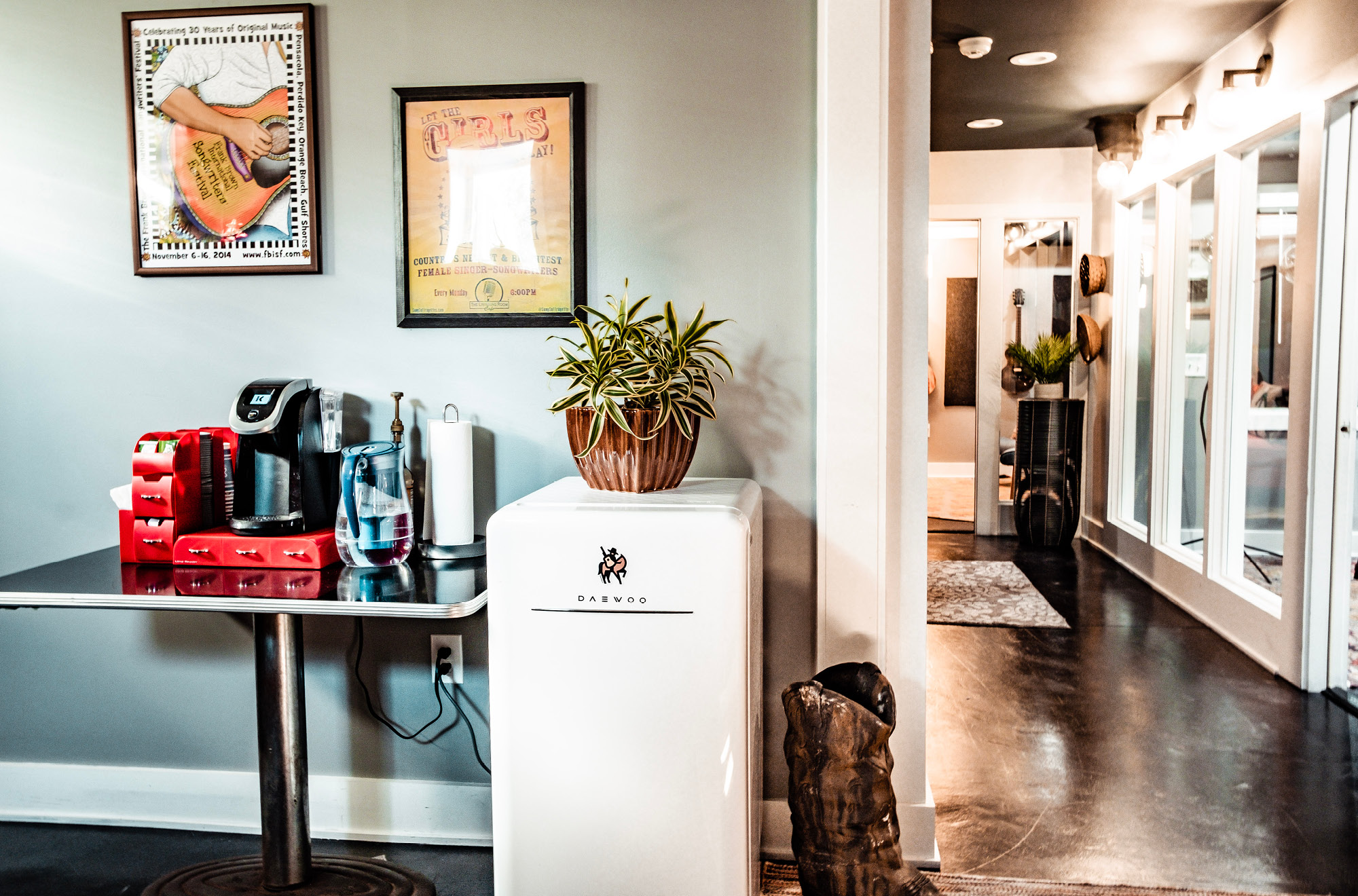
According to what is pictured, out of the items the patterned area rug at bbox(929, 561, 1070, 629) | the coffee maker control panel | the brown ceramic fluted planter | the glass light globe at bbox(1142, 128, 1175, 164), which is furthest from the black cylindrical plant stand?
the coffee maker control panel

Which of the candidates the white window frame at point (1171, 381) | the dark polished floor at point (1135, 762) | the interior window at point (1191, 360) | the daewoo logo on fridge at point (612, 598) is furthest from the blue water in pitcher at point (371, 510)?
the white window frame at point (1171, 381)

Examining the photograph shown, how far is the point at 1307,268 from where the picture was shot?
10.3ft

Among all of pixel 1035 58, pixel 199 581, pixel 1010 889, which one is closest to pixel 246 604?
pixel 199 581

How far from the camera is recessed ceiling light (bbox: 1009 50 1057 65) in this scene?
408 cm

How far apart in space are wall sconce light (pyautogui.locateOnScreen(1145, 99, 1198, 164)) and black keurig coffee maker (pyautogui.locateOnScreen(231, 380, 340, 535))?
4.21 metres

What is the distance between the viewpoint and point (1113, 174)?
203 inches

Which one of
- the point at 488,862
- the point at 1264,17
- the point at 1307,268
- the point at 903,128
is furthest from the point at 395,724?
the point at 1264,17

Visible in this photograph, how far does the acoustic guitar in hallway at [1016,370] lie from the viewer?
6.00 metres

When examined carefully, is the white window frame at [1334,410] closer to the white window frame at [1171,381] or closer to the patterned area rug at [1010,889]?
the white window frame at [1171,381]

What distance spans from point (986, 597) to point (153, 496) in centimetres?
376

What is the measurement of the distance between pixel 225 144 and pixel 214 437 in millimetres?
717

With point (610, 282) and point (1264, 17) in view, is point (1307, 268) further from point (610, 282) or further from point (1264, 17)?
point (610, 282)

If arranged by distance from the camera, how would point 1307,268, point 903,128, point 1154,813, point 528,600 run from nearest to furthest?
point 528,600 < point 903,128 < point 1154,813 < point 1307,268

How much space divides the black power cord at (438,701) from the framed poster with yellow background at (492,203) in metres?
0.81
